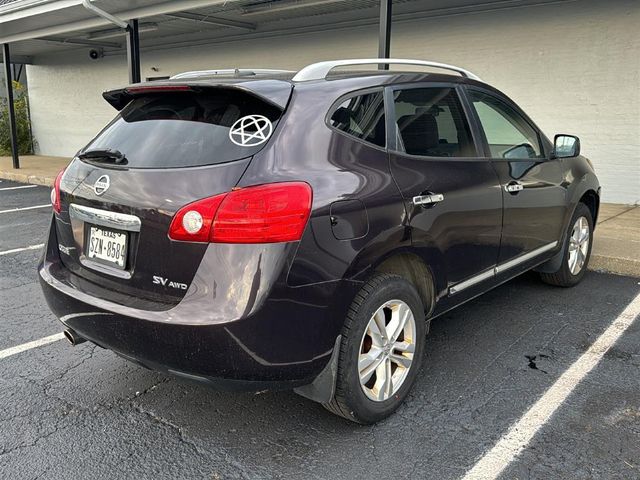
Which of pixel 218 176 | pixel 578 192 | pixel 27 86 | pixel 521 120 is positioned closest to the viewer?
pixel 218 176

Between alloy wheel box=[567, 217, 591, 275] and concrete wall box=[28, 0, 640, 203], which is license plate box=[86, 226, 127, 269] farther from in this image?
concrete wall box=[28, 0, 640, 203]

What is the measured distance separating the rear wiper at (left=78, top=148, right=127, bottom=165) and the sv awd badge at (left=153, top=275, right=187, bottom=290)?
2.10 feet

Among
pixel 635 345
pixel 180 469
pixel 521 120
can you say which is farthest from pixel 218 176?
pixel 635 345

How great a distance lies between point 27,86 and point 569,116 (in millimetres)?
17626

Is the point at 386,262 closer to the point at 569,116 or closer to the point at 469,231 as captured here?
the point at 469,231

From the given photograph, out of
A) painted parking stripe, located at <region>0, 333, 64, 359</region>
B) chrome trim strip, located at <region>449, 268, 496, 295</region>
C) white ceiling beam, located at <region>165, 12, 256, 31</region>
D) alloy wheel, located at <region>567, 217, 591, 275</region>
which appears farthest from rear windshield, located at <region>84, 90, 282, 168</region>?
white ceiling beam, located at <region>165, 12, 256, 31</region>

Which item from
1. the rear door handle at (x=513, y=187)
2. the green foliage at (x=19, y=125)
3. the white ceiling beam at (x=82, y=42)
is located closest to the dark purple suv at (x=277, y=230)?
the rear door handle at (x=513, y=187)

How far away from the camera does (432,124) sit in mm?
3311

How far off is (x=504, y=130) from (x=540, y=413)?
76.8 inches

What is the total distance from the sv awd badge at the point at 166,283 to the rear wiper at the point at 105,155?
2.10 ft

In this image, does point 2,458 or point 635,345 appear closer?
point 2,458

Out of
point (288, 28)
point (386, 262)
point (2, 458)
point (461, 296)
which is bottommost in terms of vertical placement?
point (2, 458)

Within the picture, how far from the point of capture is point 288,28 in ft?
38.2

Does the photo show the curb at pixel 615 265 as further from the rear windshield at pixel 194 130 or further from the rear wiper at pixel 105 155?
the rear wiper at pixel 105 155
